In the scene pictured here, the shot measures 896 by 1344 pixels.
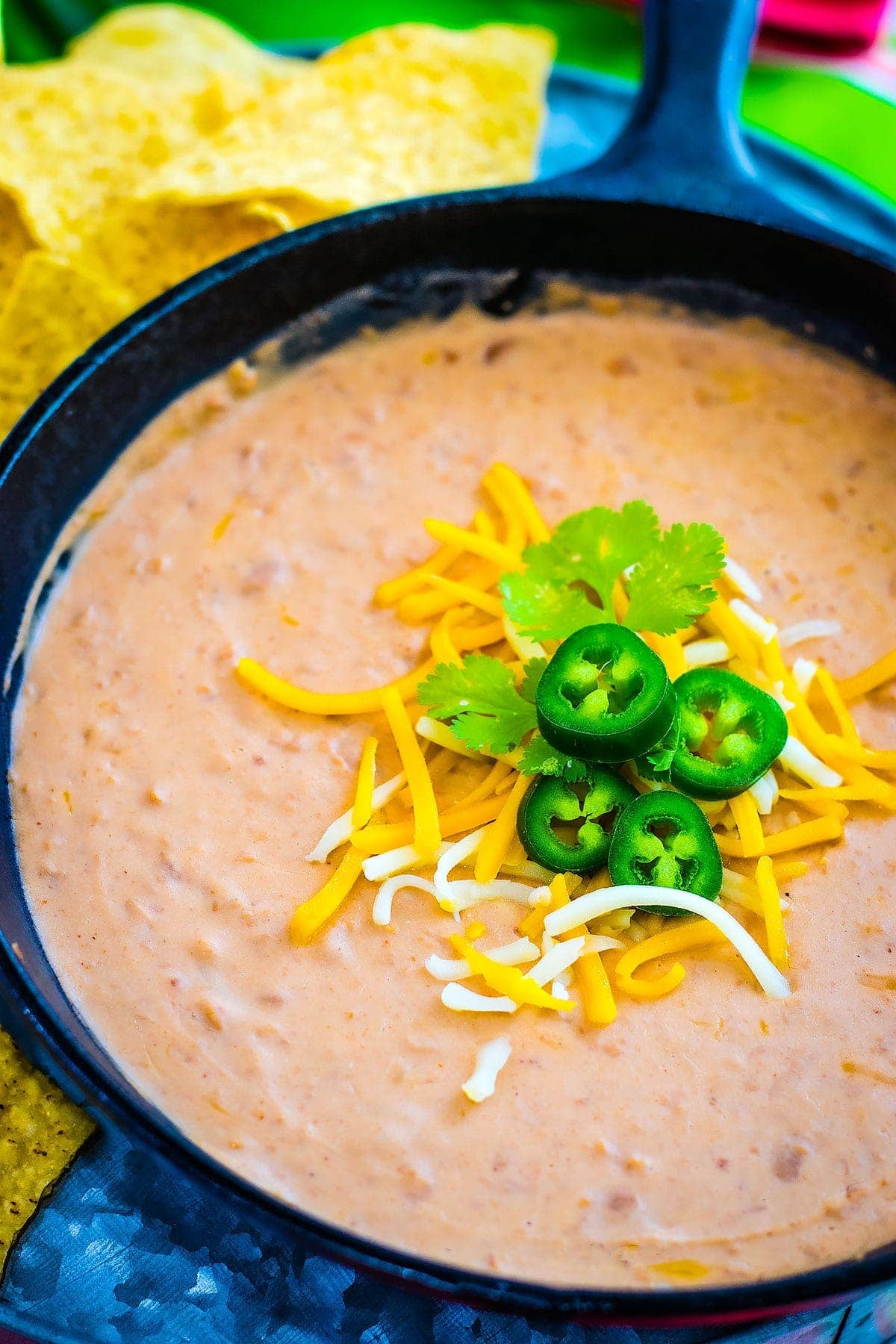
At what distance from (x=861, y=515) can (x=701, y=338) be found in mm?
504

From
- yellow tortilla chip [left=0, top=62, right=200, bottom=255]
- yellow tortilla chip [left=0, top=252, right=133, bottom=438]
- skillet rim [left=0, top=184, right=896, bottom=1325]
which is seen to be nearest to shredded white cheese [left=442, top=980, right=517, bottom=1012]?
skillet rim [left=0, top=184, right=896, bottom=1325]

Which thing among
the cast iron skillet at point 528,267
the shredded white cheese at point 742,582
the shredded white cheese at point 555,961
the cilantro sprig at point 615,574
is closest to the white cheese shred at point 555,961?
the shredded white cheese at point 555,961

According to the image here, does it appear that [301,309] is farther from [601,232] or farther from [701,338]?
[701,338]

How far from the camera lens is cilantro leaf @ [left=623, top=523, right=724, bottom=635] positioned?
194 cm

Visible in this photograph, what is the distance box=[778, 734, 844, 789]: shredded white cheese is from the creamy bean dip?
8 cm

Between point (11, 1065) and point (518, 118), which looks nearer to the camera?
point (11, 1065)

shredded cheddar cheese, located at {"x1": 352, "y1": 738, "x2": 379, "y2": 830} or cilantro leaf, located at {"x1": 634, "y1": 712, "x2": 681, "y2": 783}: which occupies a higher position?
cilantro leaf, located at {"x1": 634, "y1": 712, "x2": 681, "y2": 783}

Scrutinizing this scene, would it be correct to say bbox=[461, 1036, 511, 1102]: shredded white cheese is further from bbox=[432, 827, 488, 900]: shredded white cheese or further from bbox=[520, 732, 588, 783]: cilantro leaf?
bbox=[520, 732, 588, 783]: cilantro leaf

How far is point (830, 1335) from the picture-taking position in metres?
1.76

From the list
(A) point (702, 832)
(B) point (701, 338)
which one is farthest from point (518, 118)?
(A) point (702, 832)

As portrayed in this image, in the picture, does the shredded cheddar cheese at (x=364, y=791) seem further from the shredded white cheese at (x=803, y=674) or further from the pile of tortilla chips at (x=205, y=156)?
the pile of tortilla chips at (x=205, y=156)

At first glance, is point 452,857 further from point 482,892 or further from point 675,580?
point 675,580

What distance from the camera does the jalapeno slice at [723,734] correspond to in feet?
5.91

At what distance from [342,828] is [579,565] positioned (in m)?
0.55
